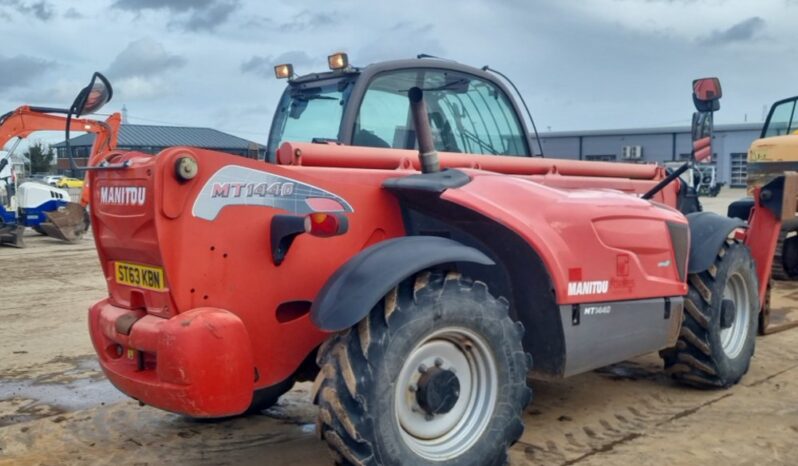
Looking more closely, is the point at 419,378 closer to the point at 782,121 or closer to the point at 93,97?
the point at 93,97

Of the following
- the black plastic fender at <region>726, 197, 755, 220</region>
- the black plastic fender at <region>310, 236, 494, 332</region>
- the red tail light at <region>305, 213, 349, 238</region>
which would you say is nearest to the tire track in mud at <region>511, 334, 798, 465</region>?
the black plastic fender at <region>310, 236, 494, 332</region>

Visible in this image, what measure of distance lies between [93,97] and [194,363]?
5.25ft

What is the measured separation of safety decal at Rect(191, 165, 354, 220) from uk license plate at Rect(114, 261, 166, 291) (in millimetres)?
328

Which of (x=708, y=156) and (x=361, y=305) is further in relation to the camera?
(x=708, y=156)

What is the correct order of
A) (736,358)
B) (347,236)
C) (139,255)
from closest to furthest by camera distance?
1. (139,255)
2. (347,236)
3. (736,358)

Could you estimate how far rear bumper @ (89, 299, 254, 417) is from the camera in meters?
3.23

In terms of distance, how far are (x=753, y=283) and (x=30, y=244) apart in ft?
51.7

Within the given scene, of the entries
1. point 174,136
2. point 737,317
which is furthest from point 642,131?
point 737,317

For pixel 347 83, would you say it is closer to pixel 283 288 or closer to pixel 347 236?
pixel 347 236

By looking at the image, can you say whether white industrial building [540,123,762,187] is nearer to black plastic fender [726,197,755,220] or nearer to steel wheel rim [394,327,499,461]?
black plastic fender [726,197,755,220]

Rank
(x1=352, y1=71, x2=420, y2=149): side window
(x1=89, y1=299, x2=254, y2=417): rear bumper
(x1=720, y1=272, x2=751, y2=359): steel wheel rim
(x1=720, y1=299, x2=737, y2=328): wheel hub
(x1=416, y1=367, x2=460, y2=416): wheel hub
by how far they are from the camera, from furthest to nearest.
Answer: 1. (x1=720, y1=272, x2=751, y2=359): steel wheel rim
2. (x1=720, y1=299, x2=737, y2=328): wheel hub
3. (x1=352, y1=71, x2=420, y2=149): side window
4. (x1=416, y1=367, x2=460, y2=416): wheel hub
5. (x1=89, y1=299, x2=254, y2=417): rear bumper

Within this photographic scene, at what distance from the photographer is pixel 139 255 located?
11.5 ft

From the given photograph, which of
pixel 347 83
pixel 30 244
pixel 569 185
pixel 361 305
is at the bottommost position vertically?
pixel 30 244

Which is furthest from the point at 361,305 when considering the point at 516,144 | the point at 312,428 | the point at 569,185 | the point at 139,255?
the point at 516,144
